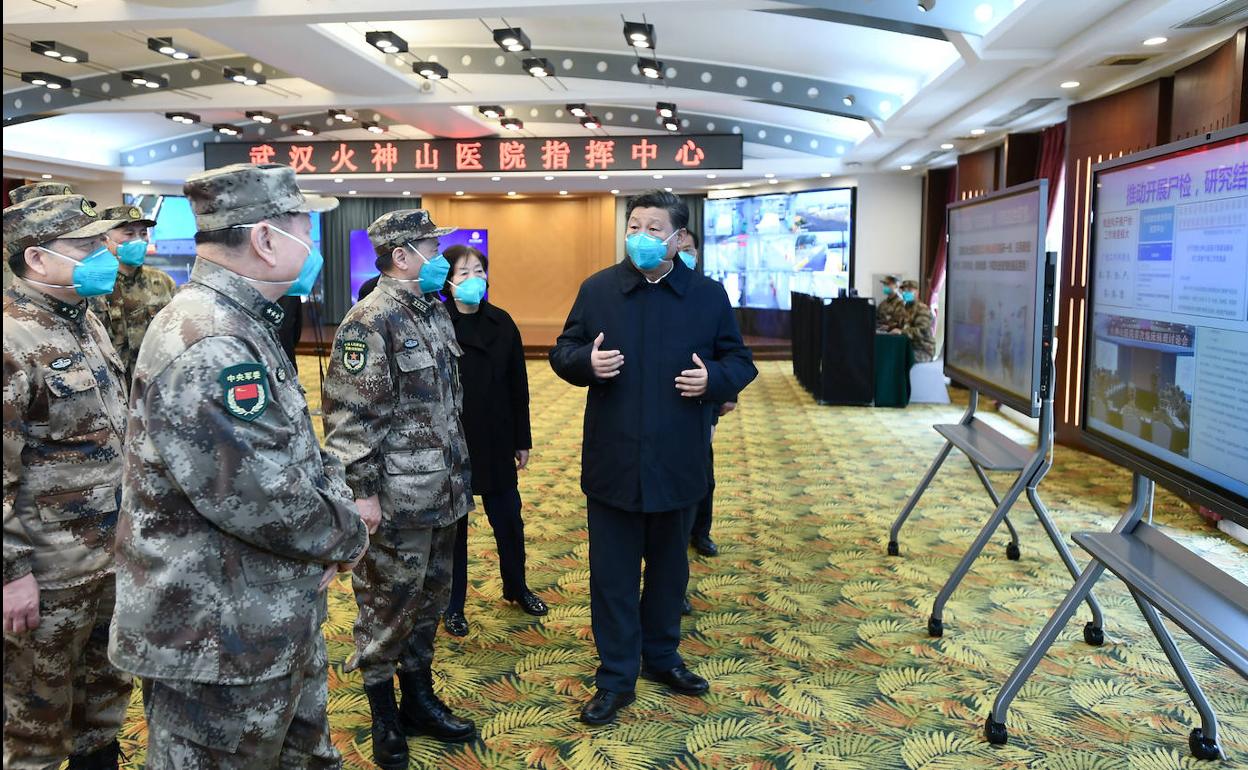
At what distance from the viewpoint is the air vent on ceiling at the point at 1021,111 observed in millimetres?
7254

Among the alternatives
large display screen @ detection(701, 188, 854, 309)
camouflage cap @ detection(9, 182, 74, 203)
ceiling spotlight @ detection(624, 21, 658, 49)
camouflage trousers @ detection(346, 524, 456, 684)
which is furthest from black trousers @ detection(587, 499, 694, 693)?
large display screen @ detection(701, 188, 854, 309)

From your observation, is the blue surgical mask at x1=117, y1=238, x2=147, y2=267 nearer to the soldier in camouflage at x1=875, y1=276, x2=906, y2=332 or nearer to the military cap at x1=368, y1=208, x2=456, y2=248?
the military cap at x1=368, y1=208, x2=456, y2=248

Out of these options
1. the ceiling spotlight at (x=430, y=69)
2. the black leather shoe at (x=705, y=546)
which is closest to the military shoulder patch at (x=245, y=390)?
the black leather shoe at (x=705, y=546)

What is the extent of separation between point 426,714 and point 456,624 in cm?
82

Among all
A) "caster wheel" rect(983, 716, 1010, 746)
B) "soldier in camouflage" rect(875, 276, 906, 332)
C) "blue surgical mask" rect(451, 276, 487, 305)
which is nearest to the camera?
"caster wheel" rect(983, 716, 1010, 746)

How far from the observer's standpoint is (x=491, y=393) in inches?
137

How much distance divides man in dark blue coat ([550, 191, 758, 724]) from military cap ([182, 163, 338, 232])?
46.7 inches

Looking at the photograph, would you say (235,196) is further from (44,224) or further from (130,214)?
(130,214)

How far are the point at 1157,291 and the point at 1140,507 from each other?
63 centimetres

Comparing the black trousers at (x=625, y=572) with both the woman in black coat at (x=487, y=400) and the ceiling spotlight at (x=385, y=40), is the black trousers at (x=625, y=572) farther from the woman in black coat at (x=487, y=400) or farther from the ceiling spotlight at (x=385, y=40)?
the ceiling spotlight at (x=385, y=40)

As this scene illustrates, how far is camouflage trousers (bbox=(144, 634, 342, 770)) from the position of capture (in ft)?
5.51

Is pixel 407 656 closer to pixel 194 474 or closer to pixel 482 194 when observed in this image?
pixel 194 474

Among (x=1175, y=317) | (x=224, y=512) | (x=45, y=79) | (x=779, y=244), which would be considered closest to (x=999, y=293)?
(x=1175, y=317)

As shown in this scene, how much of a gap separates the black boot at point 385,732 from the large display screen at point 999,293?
231 centimetres
